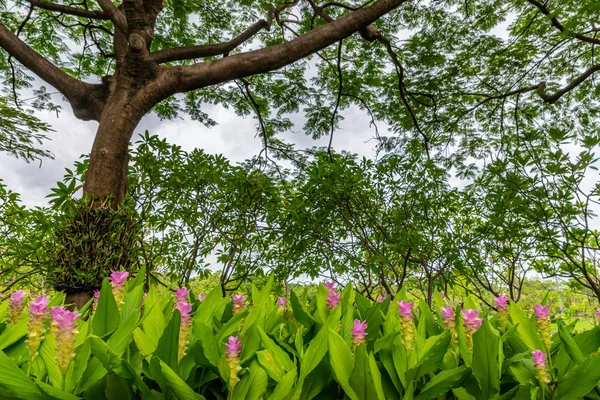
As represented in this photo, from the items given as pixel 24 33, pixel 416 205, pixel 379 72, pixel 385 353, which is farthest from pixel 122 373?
pixel 24 33

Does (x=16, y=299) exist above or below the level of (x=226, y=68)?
below

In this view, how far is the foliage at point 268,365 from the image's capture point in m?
0.74

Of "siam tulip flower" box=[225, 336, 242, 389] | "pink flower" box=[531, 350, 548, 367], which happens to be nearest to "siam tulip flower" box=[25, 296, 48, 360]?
"siam tulip flower" box=[225, 336, 242, 389]

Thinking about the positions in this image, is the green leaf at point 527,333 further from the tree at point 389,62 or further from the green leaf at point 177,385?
the tree at point 389,62

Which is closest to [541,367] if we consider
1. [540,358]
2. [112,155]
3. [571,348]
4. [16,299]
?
[540,358]

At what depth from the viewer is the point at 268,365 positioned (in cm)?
80

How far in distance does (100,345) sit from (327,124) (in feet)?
20.0

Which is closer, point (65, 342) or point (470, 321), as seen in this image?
point (65, 342)

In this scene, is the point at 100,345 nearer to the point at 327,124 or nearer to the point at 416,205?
the point at 416,205

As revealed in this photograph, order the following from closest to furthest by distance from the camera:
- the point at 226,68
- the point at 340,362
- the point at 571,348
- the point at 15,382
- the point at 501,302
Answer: the point at 15,382 → the point at 340,362 → the point at 571,348 → the point at 501,302 → the point at 226,68

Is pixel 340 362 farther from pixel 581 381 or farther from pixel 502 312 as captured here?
pixel 502 312

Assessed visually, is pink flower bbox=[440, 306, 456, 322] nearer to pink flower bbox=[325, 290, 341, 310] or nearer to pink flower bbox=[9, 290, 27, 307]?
pink flower bbox=[325, 290, 341, 310]

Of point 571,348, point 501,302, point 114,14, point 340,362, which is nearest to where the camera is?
point 340,362

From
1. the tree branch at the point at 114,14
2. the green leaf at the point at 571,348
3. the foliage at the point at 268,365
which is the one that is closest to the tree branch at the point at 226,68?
the tree branch at the point at 114,14
